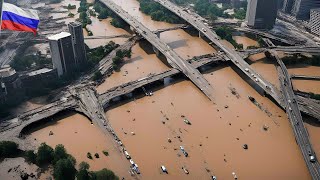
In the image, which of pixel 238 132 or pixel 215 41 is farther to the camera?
pixel 215 41

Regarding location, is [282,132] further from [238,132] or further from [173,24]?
[173,24]

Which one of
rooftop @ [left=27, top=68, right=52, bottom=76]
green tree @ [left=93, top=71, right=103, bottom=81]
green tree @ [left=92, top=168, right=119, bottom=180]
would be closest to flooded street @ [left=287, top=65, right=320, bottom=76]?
green tree @ [left=93, top=71, right=103, bottom=81]

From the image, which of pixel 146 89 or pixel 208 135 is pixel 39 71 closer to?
pixel 146 89

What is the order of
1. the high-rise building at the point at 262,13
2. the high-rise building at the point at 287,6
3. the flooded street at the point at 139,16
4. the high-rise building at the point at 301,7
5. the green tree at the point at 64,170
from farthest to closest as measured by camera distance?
the high-rise building at the point at 287,6 → the flooded street at the point at 139,16 → the high-rise building at the point at 301,7 → the high-rise building at the point at 262,13 → the green tree at the point at 64,170

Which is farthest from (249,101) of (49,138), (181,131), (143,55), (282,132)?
(49,138)

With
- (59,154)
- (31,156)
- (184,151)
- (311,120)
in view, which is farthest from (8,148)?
(311,120)

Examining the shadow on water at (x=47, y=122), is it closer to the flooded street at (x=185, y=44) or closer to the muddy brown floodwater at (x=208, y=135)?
the muddy brown floodwater at (x=208, y=135)

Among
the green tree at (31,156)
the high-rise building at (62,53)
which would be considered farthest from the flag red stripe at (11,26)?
the high-rise building at (62,53)
